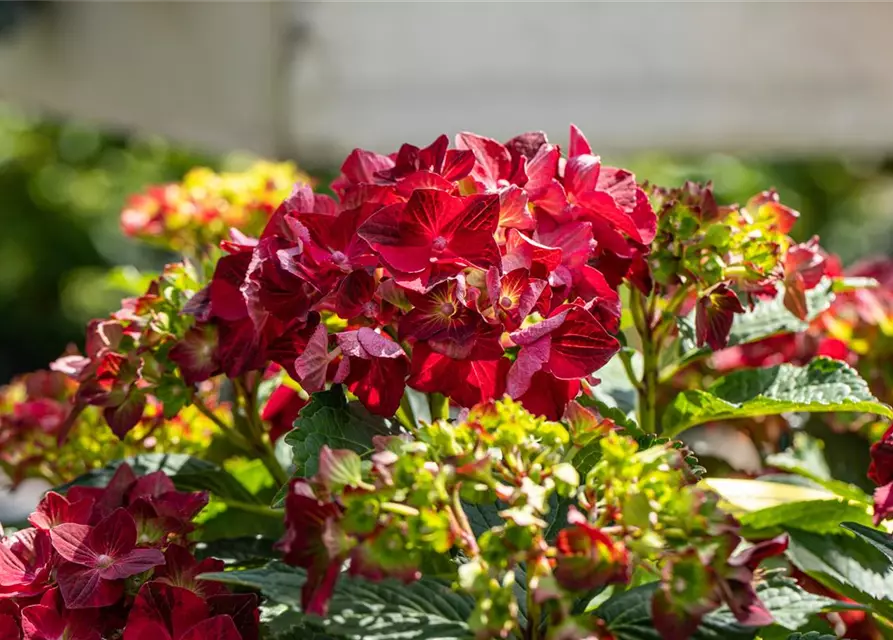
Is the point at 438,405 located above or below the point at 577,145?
below

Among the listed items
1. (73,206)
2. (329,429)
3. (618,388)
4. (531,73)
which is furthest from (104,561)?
(73,206)

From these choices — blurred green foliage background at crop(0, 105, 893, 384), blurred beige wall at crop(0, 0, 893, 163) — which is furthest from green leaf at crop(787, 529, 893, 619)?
blurred green foliage background at crop(0, 105, 893, 384)

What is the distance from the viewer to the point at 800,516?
0.60 m

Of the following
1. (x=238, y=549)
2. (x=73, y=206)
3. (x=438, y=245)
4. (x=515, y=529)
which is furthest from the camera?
(x=73, y=206)

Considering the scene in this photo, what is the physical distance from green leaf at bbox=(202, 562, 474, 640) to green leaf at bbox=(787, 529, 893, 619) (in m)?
0.26

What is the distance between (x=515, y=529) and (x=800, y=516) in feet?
1.04

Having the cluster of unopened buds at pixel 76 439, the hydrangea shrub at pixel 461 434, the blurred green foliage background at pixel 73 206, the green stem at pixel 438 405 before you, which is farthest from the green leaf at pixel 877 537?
the blurred green foliage background at pixel 73 206

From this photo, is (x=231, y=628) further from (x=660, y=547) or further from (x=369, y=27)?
(x=369, y=27)

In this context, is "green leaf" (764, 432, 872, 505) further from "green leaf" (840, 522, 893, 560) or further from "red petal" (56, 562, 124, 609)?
"red petal" (56, 562, 124, 609)

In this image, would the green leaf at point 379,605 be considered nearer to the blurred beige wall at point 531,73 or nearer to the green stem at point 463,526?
the green stem at point 463,526

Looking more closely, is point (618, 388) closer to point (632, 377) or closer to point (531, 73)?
point (632, 377)

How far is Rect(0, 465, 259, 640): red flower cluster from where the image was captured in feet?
1.45

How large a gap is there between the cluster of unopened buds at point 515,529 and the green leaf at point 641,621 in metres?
0.02

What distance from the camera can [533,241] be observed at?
47 centimetres
